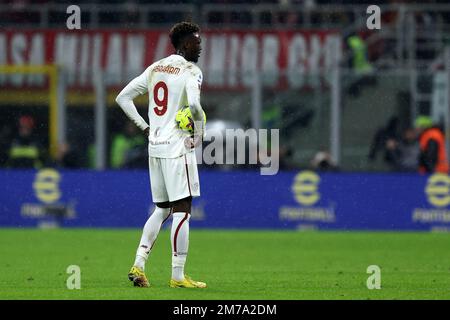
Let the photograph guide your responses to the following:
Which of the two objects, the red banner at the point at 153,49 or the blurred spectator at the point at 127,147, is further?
the red banner at the point at 153,49

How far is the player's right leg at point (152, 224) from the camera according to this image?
11.5 metres

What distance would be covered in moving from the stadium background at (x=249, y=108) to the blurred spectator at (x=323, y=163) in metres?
0.04

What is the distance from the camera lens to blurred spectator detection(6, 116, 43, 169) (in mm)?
23962

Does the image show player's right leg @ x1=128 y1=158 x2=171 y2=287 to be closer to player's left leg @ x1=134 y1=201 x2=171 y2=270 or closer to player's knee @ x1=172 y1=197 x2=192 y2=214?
player's left leg @ x1=134 y1=201 x2=171 y2=270

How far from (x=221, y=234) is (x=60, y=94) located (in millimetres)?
6006

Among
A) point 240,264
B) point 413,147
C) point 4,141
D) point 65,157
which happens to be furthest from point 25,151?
point 240,264

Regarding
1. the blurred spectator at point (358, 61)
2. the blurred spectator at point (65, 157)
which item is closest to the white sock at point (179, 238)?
the blurred spectator at point (65, 157)

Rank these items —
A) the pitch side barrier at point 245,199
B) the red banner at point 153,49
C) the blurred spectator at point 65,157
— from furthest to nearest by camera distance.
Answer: the red banner at point 153,49 < the blurred spectator at point 65,157 < the pitch side barrier at point 245,199

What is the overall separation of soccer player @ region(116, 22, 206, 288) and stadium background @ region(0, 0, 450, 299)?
912cm

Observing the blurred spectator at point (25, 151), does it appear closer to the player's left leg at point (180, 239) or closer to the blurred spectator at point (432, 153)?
the blurred spectator at point (432, 153)

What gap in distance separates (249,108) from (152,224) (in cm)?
1370
